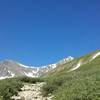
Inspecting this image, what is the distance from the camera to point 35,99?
2964 centimetres

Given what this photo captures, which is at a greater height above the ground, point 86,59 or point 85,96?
point 86,59

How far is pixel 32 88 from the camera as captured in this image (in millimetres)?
36531

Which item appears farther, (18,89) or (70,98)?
(18,89)

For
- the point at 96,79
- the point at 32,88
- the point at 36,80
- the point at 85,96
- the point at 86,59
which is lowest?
the point at 85,96

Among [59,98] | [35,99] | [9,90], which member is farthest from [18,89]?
[59,98]

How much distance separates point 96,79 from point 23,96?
7.48 meters

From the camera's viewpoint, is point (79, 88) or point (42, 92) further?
point (42, 92)

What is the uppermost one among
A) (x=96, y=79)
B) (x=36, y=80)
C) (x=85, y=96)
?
(x=36, y=80)

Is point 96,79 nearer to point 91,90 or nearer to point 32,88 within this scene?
point 91,90

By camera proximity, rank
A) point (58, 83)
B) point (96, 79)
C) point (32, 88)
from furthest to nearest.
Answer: point (32, 88) → point (58, 83) → point (96, 79)

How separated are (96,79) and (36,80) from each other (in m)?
19.4

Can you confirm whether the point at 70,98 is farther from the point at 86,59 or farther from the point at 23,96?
the point at 86,59

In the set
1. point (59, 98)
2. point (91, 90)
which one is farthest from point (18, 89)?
point (91, 90)

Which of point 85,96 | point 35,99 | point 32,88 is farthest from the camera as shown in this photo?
point 32,88
